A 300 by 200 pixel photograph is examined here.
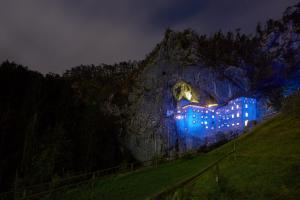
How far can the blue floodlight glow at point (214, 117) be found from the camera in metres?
63.1

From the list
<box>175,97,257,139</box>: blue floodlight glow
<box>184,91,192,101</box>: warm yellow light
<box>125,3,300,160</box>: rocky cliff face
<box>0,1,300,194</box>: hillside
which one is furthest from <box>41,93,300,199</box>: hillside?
<box>184,91,192,101</box>: warm yellow light

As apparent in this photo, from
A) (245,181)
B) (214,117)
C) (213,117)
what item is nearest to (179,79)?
(213,117)

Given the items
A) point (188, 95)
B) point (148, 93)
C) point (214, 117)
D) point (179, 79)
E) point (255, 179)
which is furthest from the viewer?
point (148, 93)

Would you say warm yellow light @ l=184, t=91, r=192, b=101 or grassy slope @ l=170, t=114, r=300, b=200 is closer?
grassy slope @ l=170, t=114, r=300, b=200

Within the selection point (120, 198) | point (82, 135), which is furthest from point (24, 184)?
point (82, 135)

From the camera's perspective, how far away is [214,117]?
222 ft

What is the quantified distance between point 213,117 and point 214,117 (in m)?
0.22

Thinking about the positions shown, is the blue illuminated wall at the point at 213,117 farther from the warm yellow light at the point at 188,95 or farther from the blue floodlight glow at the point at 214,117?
the warm yellow light at the point at 188,95

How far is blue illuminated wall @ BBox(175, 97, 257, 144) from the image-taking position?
207 ft

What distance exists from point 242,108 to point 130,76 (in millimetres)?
35041

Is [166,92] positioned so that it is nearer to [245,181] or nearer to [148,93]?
[148,93]

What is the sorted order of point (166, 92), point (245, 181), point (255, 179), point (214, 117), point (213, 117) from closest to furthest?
1. point (245, 181)
2. point (255, 179)
3. point (214, 117)
4. point (213, 117)
5. point (166, 92)

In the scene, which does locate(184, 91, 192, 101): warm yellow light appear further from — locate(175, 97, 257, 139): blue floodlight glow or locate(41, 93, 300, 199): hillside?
locate(41, 93, 300, 199): hillside

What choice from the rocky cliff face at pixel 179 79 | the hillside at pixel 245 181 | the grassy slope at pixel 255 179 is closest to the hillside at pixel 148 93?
the rocky cliff face at pixel 179 79
